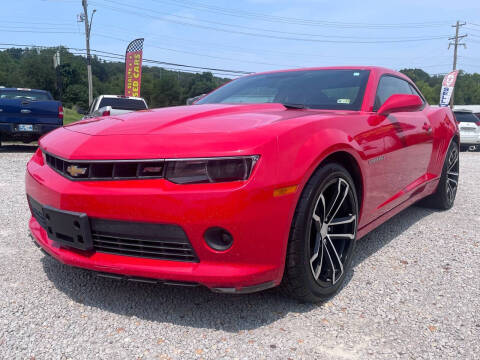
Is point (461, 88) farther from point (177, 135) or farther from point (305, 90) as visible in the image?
point (177, 135)

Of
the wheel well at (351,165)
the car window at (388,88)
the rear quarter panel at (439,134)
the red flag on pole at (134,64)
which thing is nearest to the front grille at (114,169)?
the wheel well at (351,165)

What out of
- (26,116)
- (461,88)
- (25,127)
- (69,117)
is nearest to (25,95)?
(26,116)

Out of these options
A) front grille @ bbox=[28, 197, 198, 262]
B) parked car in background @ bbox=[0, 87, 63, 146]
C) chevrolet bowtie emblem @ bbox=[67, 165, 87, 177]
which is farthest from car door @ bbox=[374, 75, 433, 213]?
parked car in background @ bbox=[0, 87, 63, 146]

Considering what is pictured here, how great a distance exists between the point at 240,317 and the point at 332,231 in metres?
0.75

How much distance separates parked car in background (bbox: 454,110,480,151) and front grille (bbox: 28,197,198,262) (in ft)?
48.0

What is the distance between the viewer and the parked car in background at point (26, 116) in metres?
9.26

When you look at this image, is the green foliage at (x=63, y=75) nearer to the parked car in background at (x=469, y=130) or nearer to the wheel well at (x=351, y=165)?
the parked car in background at (x=469, y=130)

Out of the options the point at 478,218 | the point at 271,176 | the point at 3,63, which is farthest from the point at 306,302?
the point at 3,63

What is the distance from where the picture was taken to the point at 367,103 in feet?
9.53

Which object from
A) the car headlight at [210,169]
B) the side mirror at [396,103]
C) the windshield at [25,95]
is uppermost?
the side mirror at [396,103]

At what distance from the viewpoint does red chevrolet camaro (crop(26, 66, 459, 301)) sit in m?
1.80

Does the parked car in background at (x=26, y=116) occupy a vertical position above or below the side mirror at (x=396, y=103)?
below

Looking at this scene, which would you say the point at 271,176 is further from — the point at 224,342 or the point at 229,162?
the point at 224,342

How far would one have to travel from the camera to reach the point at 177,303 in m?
2.22
